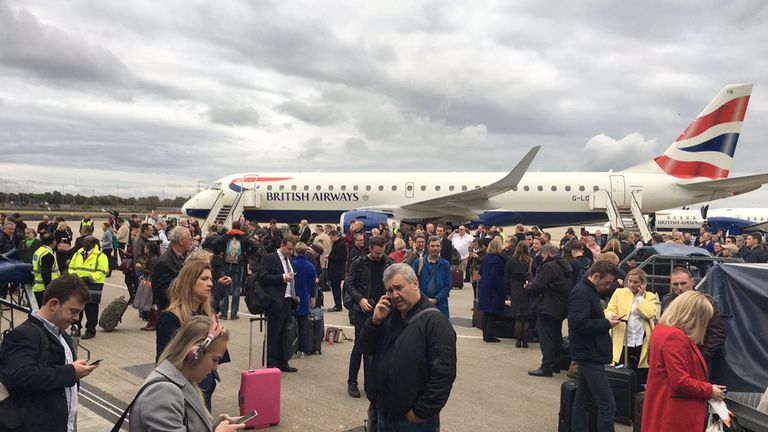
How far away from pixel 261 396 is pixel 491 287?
15.2 feet

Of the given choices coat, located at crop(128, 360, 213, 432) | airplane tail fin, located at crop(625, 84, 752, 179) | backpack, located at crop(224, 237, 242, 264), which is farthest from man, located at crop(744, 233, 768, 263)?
airplane tail fin, located at crop(625, 84, 752, 179)

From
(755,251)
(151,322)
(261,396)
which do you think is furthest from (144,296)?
(755,251)

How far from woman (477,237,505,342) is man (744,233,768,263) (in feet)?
18.3

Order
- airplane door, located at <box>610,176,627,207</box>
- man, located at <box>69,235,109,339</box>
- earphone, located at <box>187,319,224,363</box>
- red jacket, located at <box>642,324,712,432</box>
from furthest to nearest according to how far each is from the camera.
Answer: airplane door, located at <box>610,176,627,207</box> → man, located at <box>69,235,109,339</box> → red jacket, located at <box>642,324,712,432</box> → earphone, located at <box>187,319,224,363</box>

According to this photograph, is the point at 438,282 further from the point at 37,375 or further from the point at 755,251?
the point at 755,251

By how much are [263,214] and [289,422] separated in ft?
72.0

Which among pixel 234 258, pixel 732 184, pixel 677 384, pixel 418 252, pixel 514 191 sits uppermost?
pixel 732 184

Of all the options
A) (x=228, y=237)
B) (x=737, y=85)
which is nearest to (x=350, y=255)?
(x=228, y=237)

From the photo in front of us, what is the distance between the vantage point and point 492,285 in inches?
332

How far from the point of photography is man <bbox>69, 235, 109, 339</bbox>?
798 cm

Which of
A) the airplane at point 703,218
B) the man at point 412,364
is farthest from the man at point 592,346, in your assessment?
the airplane at point 703,218

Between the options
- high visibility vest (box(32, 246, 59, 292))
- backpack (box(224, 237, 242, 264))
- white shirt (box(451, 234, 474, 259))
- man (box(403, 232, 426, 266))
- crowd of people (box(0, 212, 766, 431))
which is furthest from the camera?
white shirt (box(451, 234, 474, 259))

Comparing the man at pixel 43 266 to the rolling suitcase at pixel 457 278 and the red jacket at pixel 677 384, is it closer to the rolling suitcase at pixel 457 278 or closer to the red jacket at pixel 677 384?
the red jacket at pixel 677 384

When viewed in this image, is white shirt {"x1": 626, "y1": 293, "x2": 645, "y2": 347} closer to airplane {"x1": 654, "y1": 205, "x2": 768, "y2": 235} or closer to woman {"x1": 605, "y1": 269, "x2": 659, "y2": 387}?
woman {"x1": 605, "y1": 269, "x2": 659, "y2": 387}
